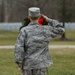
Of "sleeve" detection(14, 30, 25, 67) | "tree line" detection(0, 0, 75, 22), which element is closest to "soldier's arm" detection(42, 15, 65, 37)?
"sleeve" detection(14, 30, 25, 67)

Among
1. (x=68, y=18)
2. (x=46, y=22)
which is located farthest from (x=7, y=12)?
(x=46, y=22)

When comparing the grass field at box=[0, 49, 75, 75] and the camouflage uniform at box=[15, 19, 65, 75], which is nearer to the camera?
the camouflage uniform at box=[15, 19, 65, 75]

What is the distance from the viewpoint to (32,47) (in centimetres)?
538

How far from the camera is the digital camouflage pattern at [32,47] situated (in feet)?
17.5

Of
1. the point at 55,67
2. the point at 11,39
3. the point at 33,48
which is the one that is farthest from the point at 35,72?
the point at 11,39

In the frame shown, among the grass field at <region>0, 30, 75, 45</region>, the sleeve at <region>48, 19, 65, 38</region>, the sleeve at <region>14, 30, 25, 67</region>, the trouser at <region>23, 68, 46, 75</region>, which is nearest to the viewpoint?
the sleeve at <region>14, 30, 25, 67</region>

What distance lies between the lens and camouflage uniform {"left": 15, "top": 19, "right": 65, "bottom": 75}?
5328 millimetres

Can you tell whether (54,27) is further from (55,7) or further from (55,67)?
(55,7)

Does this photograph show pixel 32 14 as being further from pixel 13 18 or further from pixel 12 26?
pixel 13 18

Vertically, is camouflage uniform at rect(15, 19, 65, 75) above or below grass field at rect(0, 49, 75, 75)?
above

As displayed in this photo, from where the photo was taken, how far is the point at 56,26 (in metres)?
5.59

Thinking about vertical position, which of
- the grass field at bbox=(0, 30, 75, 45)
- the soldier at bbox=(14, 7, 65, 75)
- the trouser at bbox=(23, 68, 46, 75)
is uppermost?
the soldier at bbox=(14, 7, 65, 75)

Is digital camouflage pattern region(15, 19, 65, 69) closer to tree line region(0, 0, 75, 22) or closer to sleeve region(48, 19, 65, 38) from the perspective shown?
sleeve region(48, 19, 65, 38)

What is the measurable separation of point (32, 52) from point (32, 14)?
1.92 feet
